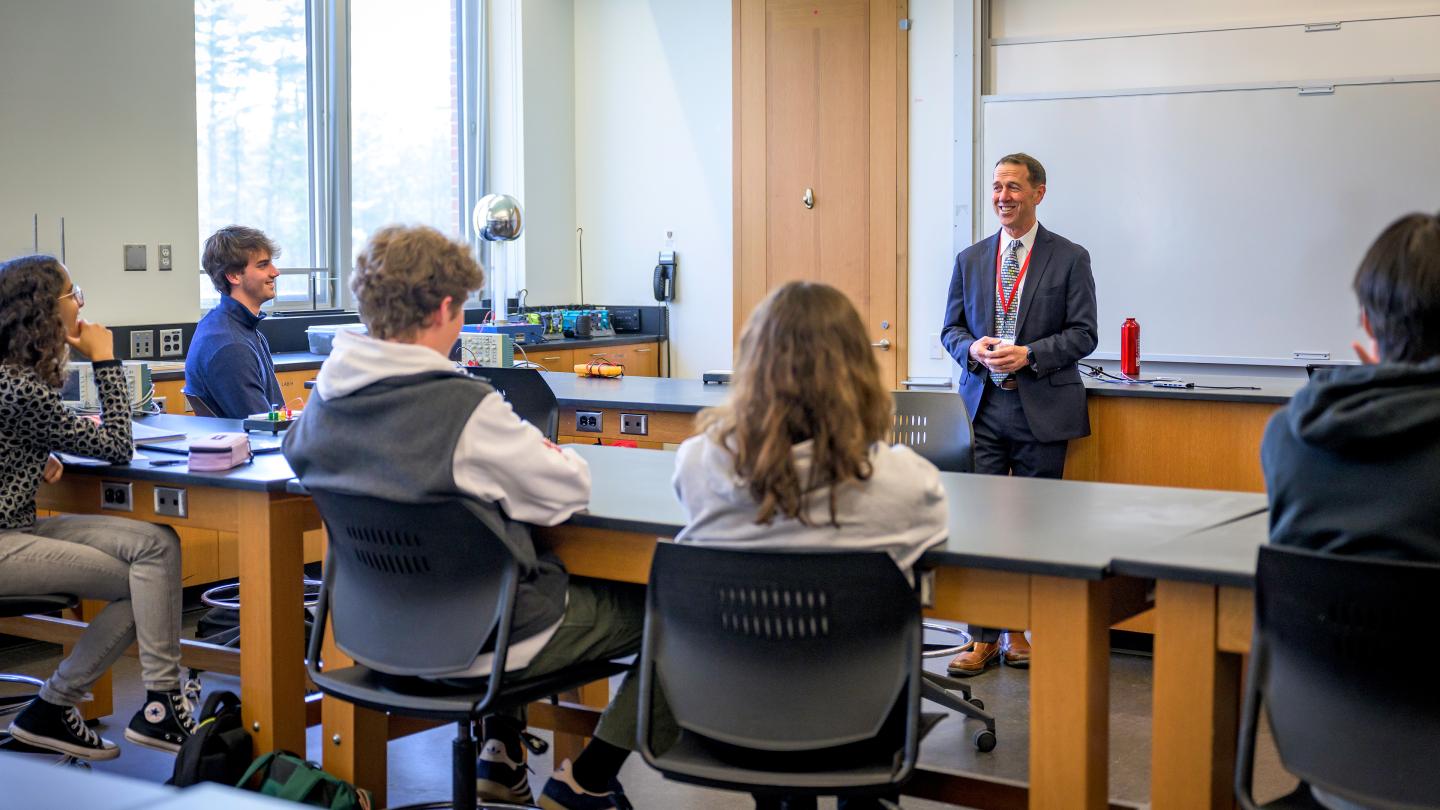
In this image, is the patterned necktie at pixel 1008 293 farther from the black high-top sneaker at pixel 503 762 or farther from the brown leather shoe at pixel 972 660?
the black high-top sneaker at pixel 503 762

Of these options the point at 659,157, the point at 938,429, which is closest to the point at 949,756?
the point at 938,429

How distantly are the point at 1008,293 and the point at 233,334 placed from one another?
2.34 metres

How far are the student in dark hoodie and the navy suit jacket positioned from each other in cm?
221

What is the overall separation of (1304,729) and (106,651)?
253 cm

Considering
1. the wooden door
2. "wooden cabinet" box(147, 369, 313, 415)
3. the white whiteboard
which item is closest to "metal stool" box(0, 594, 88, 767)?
"wooden cabinet" box(147, 369, 313, 415)

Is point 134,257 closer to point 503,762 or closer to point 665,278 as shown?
point 665,278

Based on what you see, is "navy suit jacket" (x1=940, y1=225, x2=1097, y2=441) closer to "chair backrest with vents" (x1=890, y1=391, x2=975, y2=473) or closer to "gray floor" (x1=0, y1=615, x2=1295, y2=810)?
"chair backrest with vents" (x1=890, y1=391, x2=975, y2=473)

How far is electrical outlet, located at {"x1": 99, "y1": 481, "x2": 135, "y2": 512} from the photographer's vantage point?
3.15 meters

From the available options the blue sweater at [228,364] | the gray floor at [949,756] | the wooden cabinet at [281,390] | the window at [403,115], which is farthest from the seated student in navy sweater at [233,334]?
the window at [403,115]

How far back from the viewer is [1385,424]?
5.91 feet

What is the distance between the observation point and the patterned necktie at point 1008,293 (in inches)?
170

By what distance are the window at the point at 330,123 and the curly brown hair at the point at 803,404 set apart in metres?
4.44

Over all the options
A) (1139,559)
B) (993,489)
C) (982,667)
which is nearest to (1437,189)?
(982,667)

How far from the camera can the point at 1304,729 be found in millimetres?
1806
